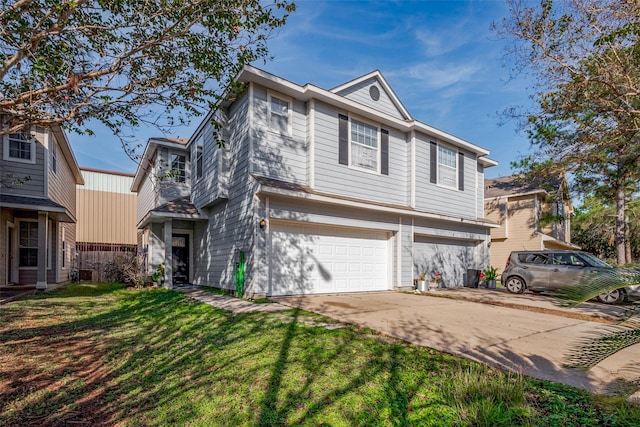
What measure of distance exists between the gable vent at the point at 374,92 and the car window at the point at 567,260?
788cm

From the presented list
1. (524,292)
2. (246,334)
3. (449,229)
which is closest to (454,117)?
(449,229)

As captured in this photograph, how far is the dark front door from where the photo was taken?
539 inches

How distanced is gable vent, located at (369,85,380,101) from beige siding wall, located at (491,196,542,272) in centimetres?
1249

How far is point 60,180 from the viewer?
535 inches

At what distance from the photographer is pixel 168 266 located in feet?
39.2

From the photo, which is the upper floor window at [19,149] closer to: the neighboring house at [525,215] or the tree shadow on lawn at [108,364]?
the tree shadow on lawn at [108,364]

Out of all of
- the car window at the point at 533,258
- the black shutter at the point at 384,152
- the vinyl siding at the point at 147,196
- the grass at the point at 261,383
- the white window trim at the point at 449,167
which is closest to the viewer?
the grass at the point at 261,383

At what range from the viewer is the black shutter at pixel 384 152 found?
1154cm

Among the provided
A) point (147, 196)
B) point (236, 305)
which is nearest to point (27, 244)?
point (147, 196)

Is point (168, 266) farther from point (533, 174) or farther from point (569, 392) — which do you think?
point (533, 174)

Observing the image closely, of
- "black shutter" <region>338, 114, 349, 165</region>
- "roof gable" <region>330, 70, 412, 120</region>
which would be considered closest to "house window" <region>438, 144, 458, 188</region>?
"roof gable" <region>330, 70, 412, 120</region>

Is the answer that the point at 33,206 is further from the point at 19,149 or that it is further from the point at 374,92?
the point at 374,92

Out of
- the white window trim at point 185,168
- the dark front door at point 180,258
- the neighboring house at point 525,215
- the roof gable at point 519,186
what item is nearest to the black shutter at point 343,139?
the white window trim at point 185,168

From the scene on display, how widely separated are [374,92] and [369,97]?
0.33 meters
